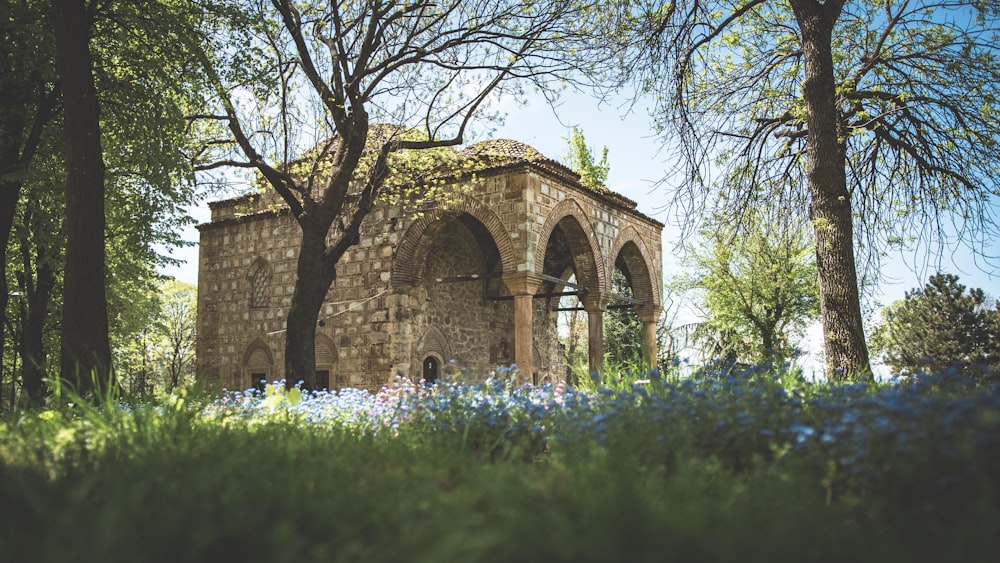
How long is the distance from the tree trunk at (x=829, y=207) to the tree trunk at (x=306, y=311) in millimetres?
6313

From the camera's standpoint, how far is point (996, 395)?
285 cm

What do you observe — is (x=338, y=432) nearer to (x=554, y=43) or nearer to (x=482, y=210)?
(x=554, y=43)

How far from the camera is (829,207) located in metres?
7.41

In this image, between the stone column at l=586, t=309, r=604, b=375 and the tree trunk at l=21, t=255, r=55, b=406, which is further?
the stone column at l=586, t=309, r=604, b=375

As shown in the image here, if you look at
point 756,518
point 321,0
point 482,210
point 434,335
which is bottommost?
point 756,518

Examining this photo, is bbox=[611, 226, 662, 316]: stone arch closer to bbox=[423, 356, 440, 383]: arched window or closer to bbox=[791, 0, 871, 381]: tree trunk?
bbox=[423, 356, 440, 383]: arched window

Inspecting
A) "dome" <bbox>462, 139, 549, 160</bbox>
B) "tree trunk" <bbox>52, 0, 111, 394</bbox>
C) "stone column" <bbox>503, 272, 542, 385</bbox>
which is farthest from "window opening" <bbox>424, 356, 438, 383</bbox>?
"tree trunk" <bbox>52, 0, 111, 394</bbox>

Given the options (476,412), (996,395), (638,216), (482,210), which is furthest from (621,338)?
(996,395)

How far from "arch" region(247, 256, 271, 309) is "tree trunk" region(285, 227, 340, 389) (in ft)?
25.8

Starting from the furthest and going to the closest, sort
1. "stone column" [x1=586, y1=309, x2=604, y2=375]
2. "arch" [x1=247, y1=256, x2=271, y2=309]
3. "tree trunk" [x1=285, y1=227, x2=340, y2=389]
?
"arch" [x1=247, y1=256, x2=271, y2=309], "stone column" [x1=586, y1=309, x2=604, y2=375], "tree trunk" [x1=285, y1=227, x2=340, y2=389]

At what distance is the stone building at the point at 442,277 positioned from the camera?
14.1 meters

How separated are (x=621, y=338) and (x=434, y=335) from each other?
10.0 meters

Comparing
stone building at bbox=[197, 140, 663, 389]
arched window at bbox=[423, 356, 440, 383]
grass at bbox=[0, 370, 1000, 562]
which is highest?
stone building at bbox=[197, 140, 663, 389]

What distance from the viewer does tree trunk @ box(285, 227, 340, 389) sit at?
10031 millimetres
